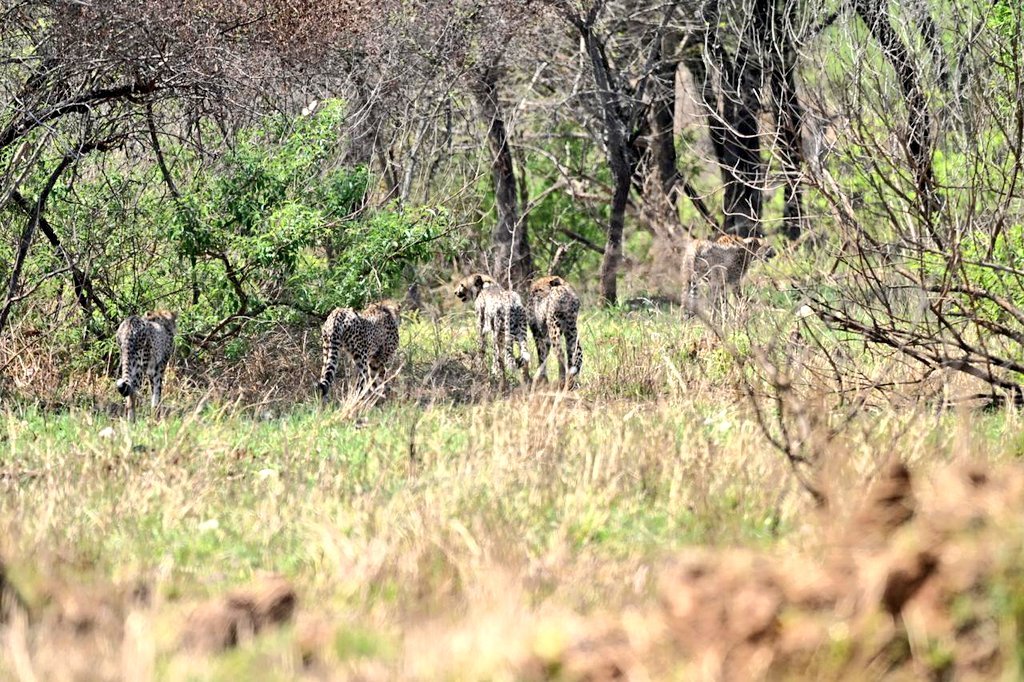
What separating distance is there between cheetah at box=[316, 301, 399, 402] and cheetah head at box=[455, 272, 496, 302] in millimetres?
1600

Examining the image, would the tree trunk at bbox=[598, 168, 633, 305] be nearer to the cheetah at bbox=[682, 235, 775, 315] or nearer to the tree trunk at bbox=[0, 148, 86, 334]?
the cheetah at bbox=[682, 235, 775, 315]

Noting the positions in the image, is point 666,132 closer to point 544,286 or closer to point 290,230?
point 544,286

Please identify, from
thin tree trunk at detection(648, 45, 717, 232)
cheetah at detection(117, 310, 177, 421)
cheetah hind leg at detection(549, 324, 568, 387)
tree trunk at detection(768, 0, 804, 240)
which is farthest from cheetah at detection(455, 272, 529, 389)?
thin tree trunk at detection(648, 45, 717, 232)

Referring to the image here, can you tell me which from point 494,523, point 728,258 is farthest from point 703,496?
point 728,258

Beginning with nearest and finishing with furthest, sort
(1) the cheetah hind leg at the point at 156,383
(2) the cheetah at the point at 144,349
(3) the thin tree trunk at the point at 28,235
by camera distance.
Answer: (2) the cheetah at the point at 144,349
(1) the cheetah hind leg at the point at 156,383
(3) the thin tree trunk at the point at 28,235

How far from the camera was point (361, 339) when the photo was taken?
13.6m

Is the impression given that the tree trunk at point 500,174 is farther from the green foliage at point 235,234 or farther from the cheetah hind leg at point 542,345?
the green foliage at point 235,234

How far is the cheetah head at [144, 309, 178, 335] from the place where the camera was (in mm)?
13039

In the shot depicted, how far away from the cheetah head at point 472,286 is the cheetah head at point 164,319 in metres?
3.62

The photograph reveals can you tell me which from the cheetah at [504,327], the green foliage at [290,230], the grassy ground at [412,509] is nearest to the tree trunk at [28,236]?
the green foliage at [290,230]

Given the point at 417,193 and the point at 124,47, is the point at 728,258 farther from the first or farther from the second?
the point at 124,47

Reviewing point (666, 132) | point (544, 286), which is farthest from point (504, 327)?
point (666, 132)

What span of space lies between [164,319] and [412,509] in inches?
251

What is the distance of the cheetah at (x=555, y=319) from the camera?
14719 millimetres
